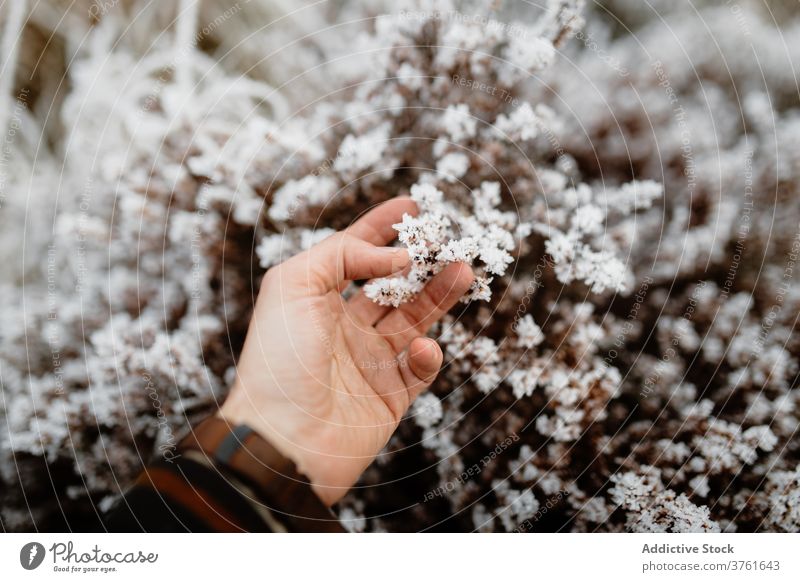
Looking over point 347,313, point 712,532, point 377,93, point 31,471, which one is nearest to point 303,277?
point 347,313

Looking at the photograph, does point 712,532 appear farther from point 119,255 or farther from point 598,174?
point 119,255

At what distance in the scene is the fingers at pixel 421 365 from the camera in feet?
1.73

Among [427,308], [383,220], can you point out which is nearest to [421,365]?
[427,308]

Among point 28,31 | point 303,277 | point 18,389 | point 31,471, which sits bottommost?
point 31,471

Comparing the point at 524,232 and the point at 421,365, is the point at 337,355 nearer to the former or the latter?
the point at 421,365

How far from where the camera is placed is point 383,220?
54cm

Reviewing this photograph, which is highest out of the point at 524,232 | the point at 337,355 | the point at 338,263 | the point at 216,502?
the point at 524,232

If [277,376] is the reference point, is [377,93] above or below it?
above

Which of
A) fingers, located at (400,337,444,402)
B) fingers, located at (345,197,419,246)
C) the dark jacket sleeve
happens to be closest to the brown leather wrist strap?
the dark jacket sleeve

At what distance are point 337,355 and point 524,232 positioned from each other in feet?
0.99

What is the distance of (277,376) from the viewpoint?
543 millimetres

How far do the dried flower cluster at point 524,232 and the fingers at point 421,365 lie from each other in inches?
1.3

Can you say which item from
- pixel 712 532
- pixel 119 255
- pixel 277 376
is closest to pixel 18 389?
pixel 119 255

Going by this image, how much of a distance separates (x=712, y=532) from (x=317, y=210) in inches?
26.9
